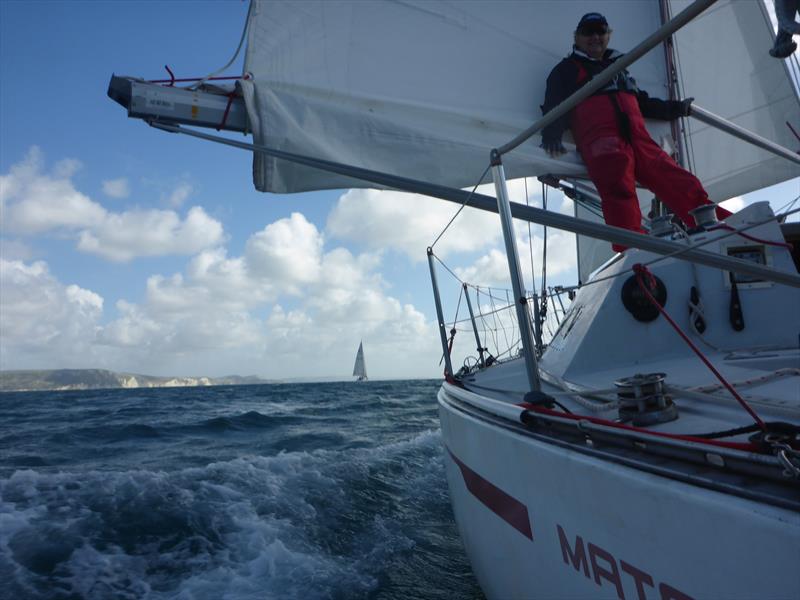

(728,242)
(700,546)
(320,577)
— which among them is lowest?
(320,577)

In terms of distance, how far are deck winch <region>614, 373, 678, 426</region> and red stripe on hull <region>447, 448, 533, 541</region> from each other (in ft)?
1.38

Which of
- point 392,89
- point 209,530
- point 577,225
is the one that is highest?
point 392,89

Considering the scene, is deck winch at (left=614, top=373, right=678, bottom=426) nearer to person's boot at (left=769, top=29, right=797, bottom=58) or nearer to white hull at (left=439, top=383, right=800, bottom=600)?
white hull at (left=439, top=383, right=800, bottom=600)

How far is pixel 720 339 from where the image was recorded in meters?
2.24

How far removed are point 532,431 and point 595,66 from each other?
2.39m

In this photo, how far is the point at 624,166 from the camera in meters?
2.70

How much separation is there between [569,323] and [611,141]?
107 centimetres

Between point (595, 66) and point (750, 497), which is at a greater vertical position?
point (595, 66)

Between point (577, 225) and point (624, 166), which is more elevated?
point (624, 166)

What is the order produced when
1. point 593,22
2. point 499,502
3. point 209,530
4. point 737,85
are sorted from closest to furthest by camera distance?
point 499,502 < point 593,22 < point 209,530 < point 737,85

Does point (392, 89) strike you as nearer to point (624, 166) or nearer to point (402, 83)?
point (402, 83)

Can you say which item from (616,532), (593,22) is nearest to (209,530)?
(616,532)

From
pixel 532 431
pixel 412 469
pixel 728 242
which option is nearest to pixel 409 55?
pixel 728 242

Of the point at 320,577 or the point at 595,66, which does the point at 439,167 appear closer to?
the point at 595,66
